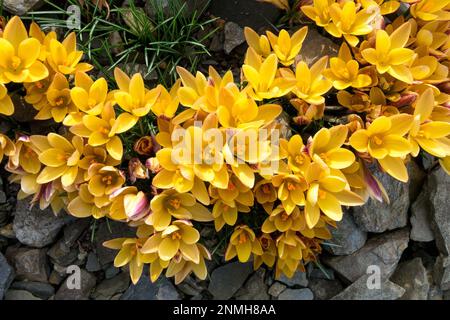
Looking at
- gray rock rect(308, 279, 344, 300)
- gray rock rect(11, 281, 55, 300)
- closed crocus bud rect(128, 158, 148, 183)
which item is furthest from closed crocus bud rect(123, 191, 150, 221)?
gray rock rect(308, 279, 344, 300)

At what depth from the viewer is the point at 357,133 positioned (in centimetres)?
168

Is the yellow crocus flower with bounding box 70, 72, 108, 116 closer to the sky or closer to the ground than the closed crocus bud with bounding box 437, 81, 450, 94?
closer to the sky

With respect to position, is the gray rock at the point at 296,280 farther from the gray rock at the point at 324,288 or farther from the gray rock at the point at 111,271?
the gray rock at the point at 111,271

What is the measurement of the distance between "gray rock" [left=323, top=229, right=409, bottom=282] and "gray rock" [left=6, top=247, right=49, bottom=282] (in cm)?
125

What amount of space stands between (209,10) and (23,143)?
2.91ft

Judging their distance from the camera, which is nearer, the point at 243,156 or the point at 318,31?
the point at 243,156

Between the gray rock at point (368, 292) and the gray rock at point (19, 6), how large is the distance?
171 centimetres

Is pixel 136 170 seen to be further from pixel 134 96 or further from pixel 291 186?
pixel 291 186

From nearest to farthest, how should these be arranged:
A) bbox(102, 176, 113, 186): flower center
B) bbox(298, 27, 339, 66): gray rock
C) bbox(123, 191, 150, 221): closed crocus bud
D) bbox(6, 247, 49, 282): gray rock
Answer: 1. bbox(123, 191, 150, 221): closed crocus bud
2. bbox(102, 176, 113, 186): flower center
3. bbox(298, 27, 339, 66): gray rock
4. bbox(6, 247, 49, 282): gray rock

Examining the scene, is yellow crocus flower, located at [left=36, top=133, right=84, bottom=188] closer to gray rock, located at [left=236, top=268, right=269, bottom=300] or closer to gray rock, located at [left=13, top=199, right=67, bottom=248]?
gray rock, located at [left=13, top=199, right=67, bottom=248]

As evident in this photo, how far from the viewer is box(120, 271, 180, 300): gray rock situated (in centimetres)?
220

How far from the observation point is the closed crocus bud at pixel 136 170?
5.51ft
